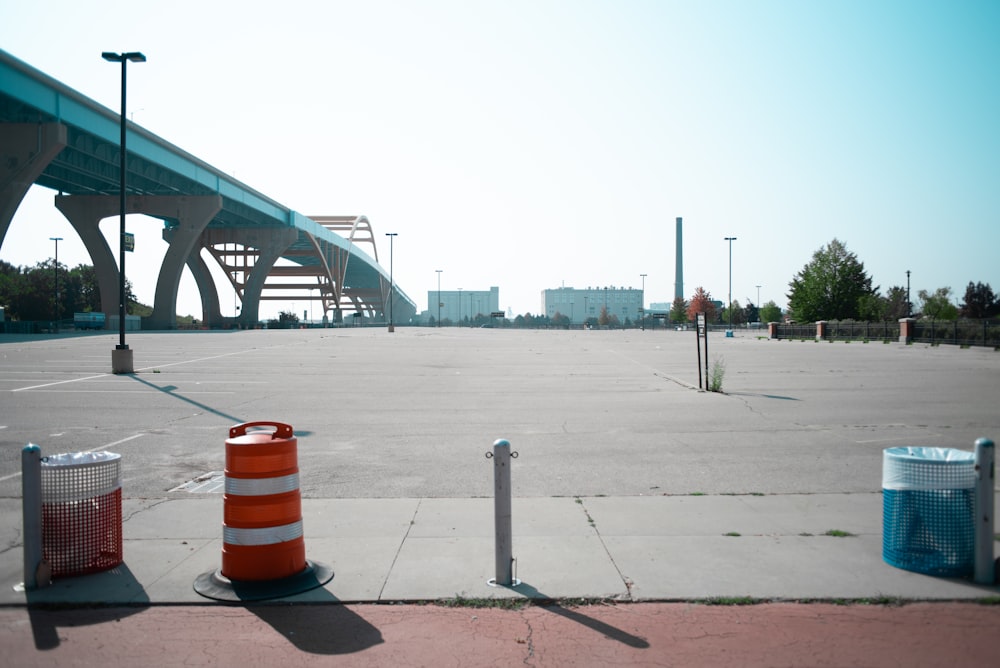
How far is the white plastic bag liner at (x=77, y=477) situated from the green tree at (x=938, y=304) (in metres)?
88.8

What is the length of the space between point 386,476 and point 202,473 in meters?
2.31

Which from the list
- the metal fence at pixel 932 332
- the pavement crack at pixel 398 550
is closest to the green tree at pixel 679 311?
the metal fence at pixel 932 332

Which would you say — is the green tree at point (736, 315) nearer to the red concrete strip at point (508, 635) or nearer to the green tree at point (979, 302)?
the green tree at point (979, 302)

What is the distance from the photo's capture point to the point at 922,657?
4109mm

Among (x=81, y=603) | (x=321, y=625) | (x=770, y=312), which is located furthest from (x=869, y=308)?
(x=81, y=603)

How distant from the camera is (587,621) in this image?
15.1 feet

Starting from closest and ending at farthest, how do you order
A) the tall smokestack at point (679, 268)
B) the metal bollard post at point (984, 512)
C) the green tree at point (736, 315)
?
1. the metal bollard post at point (984, 512)
2. the green tree at point (736, 315)
3. the tall smokestack at point (679, 268)

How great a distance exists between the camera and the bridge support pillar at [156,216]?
6019 cm

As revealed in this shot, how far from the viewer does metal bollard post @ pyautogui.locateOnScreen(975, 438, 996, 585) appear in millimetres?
4922

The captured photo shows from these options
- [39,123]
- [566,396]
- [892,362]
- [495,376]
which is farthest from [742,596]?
[39,123]

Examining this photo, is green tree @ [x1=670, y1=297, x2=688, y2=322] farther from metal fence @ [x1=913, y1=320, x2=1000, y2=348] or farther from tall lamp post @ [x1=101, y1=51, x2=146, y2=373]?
tall lamp post @ [x1=101, y1=51, x2=146, y2=373]

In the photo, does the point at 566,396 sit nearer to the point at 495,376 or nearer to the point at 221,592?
the point at 495,376

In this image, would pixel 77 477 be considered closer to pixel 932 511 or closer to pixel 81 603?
pixel 81 603

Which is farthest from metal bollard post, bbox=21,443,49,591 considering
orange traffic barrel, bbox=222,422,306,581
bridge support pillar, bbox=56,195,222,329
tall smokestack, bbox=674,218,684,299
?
tall smokestack, bbox=674,218,684,299
